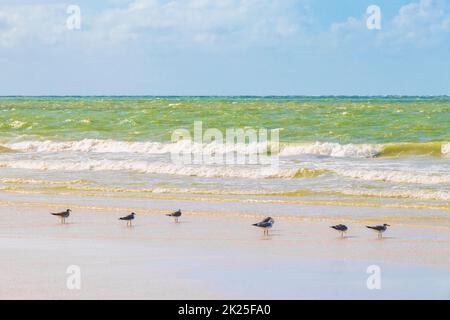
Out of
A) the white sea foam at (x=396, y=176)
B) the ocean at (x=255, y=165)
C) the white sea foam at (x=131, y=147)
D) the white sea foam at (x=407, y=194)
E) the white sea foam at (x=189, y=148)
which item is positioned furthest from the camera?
the white sea foam at (x=131, y=147)

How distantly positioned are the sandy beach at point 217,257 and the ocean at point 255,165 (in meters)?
3.29

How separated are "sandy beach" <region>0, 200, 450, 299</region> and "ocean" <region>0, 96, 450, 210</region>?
3.29 meters

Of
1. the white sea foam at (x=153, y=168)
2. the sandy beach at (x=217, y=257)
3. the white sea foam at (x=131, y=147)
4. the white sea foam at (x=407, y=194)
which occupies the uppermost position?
the sandy beach at (x=217, y=257)

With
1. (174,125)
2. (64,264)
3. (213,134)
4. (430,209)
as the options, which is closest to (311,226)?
(430,209)

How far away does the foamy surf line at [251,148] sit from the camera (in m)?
26.6

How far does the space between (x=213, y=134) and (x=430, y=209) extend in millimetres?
21043

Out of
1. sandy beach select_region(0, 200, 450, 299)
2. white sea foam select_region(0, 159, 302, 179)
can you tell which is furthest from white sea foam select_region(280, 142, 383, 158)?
sandy beach select_region(0, 200, 450, 299)

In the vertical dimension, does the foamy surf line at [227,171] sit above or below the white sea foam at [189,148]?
above

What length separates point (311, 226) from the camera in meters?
12.6

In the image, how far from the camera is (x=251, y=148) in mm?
27984

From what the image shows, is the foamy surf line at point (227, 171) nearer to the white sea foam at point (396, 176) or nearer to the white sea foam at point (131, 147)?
the white sea foam at point (396, 176)

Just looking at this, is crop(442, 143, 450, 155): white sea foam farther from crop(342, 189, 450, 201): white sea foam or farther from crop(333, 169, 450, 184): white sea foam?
crop(342, 189, 450, 201): white sea foam

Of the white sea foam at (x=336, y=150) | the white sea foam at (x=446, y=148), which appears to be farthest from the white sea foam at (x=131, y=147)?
the white sea foam at (x=446, y=148)
